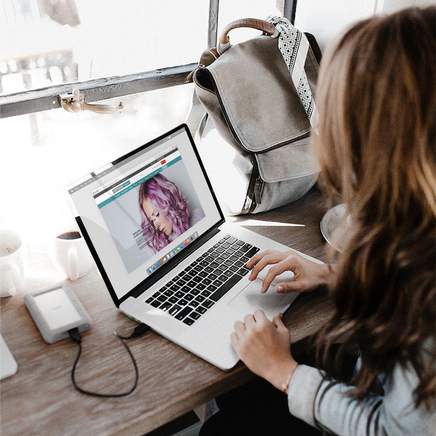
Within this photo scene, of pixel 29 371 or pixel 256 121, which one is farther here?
pixel 256 121

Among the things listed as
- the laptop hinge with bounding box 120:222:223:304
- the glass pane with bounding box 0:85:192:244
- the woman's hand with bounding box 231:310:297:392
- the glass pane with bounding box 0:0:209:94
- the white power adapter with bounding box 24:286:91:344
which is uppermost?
the glass pane with bounding box 0:0:209:94

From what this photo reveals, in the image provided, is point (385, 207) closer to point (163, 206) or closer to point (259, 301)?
point (259, 301)

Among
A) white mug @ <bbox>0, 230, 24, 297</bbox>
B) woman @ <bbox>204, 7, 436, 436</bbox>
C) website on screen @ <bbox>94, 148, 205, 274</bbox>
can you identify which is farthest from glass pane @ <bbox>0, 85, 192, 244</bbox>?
woman @ <bbox>204, 7, 436, 436</bbox>

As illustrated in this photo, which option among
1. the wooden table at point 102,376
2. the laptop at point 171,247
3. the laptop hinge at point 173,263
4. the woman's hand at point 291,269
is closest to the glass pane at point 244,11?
the laptop at point 171,247

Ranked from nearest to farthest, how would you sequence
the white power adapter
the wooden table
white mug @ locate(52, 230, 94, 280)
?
1. the wooden table
2. the white power adapter
3. white mug @ locate(52, 230, 94, 280)

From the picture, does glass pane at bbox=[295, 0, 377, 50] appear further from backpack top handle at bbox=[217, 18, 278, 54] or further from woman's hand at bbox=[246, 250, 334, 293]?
woman's hand at bbox=[246, 250, 334, 293]

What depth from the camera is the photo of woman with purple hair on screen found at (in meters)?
1.04

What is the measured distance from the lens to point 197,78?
1.19m

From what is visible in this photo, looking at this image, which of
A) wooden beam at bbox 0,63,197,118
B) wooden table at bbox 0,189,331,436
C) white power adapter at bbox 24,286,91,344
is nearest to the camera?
wooden table at bbox 0,189,331,436

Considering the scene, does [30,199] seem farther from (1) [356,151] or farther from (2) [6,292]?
(1) [356,151]

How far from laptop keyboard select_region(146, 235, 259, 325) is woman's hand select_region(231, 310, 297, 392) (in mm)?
95

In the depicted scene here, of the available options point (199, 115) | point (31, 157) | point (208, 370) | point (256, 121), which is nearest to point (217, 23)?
point (199, 115)

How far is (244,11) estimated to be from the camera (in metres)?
1.51

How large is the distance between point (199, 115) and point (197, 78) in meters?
0.15
